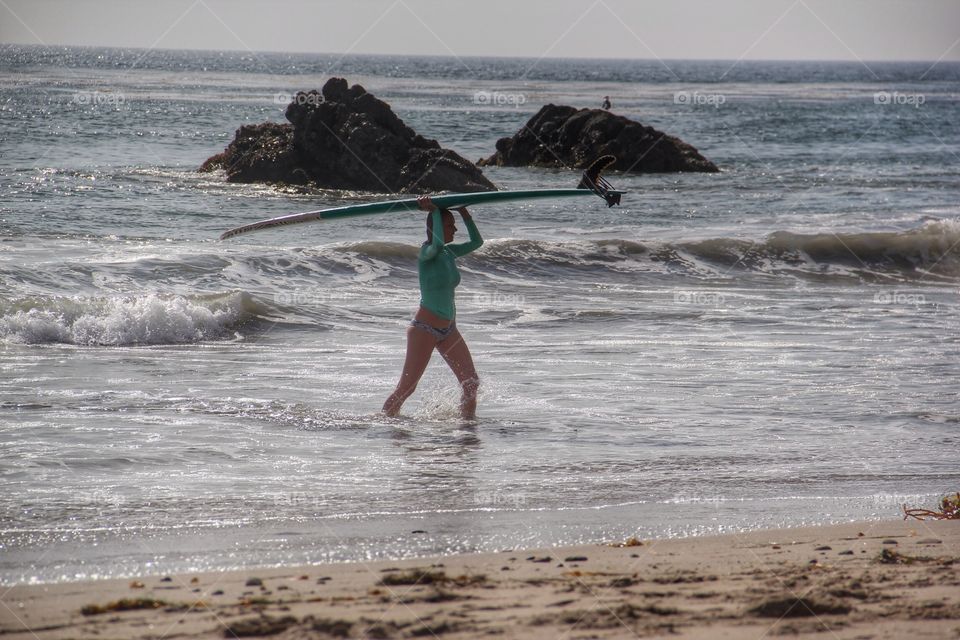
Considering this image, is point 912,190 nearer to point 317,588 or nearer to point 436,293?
point 436,293

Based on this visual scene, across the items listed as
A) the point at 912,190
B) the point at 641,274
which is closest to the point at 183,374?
the point at 641,274

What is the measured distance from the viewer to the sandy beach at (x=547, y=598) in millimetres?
3812

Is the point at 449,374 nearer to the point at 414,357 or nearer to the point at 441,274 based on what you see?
the point at 414,357

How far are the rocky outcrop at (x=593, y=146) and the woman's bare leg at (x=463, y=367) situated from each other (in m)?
19.5

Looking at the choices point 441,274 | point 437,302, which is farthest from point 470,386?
point 441,274

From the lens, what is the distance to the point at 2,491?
589cm

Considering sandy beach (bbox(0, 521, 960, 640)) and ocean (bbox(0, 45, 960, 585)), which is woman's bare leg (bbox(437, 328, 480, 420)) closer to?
ocean (bbox(0, 45, 960, 585))

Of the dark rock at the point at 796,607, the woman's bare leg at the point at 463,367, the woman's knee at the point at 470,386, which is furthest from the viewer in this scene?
the woman's knee at the point at 470,386

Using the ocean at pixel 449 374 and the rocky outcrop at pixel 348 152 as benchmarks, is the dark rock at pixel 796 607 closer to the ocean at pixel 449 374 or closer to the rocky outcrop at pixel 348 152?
the ocean at pixel 449 374

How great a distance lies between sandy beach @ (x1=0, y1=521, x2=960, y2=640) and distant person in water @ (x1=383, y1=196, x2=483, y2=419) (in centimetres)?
284

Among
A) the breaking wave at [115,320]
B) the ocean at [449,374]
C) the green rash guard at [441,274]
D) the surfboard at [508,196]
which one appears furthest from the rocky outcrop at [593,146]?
the green rash guard at [441,274]

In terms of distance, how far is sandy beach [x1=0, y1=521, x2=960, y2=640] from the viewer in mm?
3812

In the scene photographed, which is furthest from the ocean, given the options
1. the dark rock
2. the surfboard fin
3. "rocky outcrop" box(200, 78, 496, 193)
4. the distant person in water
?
the surfboard fin

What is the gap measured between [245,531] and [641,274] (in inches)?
445
